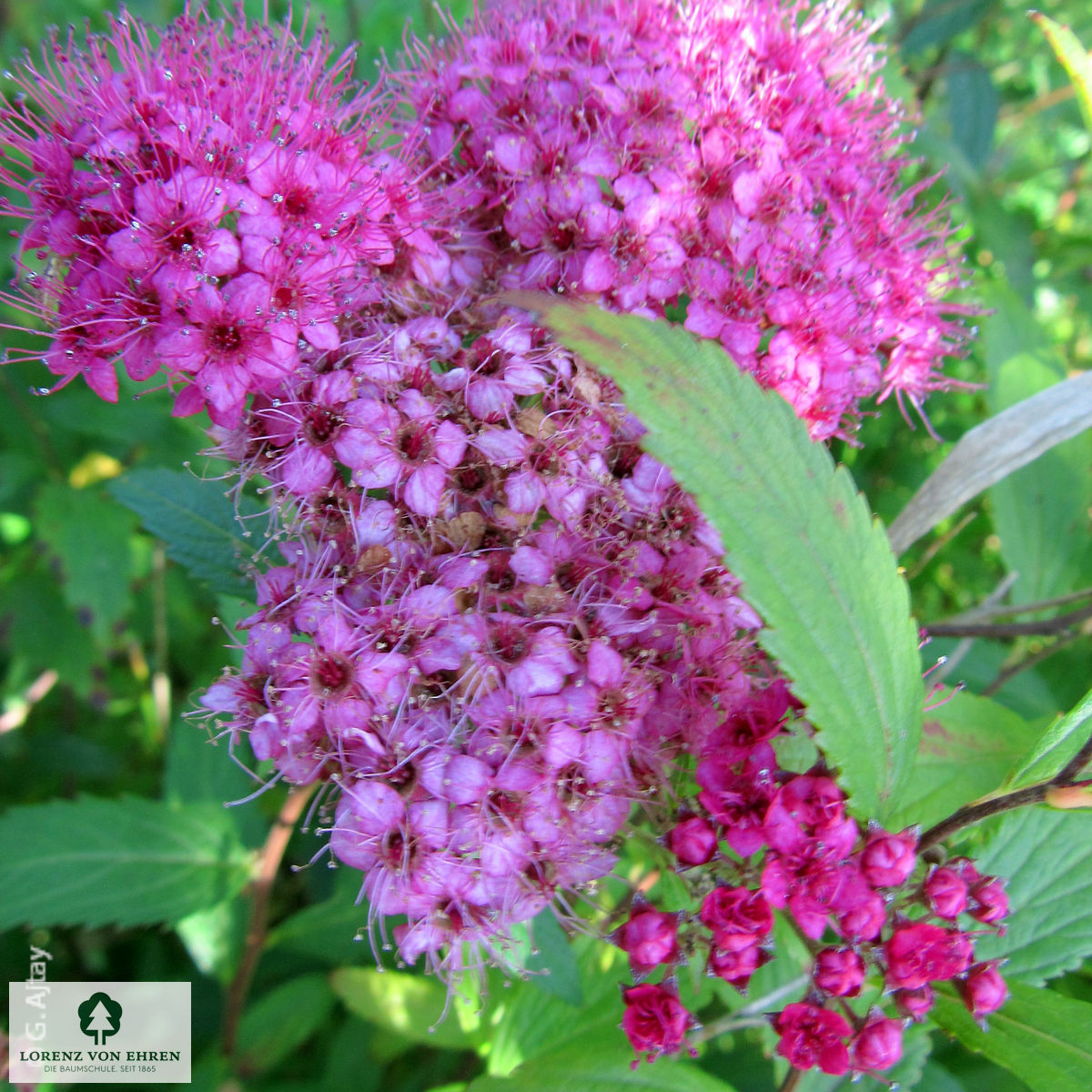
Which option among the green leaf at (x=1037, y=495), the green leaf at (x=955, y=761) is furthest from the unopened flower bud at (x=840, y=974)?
the green leaf at (x=1037, y=495)

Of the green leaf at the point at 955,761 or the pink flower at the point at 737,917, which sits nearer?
the pink flower at the point at 737,917

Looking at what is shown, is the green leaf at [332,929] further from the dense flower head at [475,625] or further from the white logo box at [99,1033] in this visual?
the dense flower head at [475,625]

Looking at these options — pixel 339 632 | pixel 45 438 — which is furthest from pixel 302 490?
pixel 45 438

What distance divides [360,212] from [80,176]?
1.15ft

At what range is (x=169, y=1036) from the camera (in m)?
1.77

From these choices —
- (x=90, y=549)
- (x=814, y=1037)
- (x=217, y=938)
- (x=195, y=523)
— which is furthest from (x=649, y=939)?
(x=90, y=549)

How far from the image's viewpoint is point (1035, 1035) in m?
0.97

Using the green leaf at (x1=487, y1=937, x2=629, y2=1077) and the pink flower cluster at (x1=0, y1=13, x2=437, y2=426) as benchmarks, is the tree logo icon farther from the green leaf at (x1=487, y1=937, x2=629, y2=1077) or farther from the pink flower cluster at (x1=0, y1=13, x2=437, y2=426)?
the pink flower cluster at (x1=0, y1=13, x2=437, y2=426)

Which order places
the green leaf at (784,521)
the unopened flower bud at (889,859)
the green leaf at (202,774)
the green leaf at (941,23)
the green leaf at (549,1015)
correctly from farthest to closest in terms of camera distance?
1. the green leaf at (941,23)
2. the green leaf at (202,774)
3. the green leaf at (549,1015)
4. the unopened flower bud at (889,859)
5. the green leaf at (784,521)

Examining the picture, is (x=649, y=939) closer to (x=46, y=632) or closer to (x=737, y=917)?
(x=737, y=917)

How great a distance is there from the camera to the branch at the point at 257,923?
5.32 ft

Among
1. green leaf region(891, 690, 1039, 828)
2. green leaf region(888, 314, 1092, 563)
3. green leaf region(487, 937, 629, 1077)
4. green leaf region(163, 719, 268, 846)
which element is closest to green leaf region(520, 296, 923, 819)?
green leaf region(891, 690, 1039, 828)

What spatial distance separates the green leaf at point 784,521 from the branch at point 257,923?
1.01m

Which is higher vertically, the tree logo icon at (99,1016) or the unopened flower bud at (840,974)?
the unopened flower bud at (840,974)
